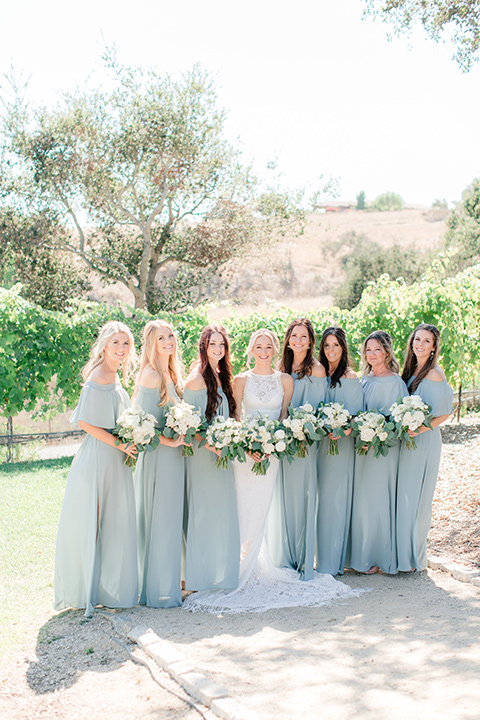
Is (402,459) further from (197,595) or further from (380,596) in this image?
(197,595)

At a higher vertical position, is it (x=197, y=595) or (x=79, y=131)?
(x=79, y=131)

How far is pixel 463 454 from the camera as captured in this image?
36.7ft

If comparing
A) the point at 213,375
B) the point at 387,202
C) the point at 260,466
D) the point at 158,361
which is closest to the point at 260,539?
the point at 260,466

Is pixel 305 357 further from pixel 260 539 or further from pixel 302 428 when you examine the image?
pixel 260 539

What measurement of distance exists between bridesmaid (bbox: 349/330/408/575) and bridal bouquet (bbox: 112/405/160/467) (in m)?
1.97

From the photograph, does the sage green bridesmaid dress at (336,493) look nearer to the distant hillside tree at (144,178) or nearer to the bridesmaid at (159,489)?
the bridesmaid at (159,489)

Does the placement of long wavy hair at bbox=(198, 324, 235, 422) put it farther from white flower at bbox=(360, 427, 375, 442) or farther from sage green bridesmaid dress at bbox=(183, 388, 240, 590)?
white flower at bbox=(360, 427, 375, 442)

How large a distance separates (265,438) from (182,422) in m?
0.66

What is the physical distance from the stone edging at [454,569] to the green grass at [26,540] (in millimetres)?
3382

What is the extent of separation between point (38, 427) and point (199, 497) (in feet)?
32.4

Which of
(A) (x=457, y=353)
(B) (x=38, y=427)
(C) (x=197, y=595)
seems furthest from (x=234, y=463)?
(B) (x=38, y=427)

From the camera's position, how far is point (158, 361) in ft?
17.7

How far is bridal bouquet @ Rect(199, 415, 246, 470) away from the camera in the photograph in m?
5.21

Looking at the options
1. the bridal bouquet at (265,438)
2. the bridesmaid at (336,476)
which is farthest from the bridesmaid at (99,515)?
A: the bridesmaid at (336,476)
